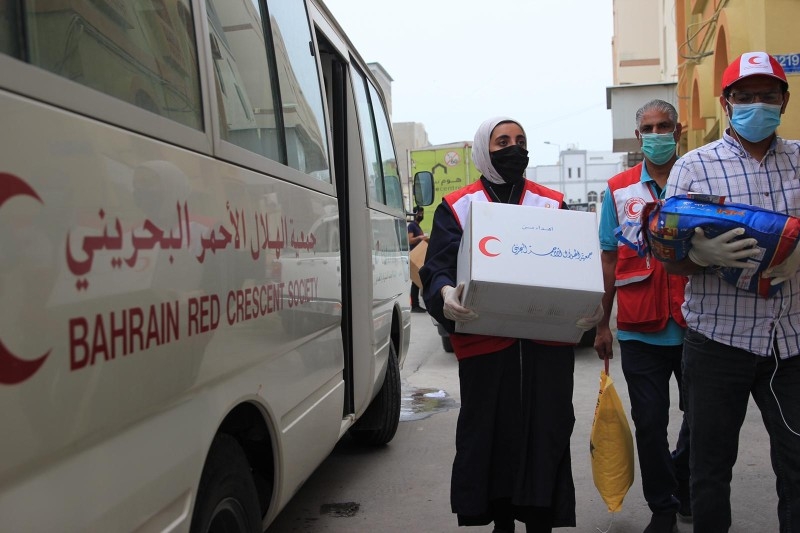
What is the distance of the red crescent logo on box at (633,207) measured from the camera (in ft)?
12.6

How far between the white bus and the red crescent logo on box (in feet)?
4.61

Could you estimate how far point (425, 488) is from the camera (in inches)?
195

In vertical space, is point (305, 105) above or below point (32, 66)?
above

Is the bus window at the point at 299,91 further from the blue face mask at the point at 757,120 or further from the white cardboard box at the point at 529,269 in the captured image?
the blue face mask at the point at 757,120

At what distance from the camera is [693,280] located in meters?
3.17

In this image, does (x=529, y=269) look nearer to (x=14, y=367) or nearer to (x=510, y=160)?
(x=510, y=160)

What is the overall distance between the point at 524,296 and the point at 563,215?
388 millimetres

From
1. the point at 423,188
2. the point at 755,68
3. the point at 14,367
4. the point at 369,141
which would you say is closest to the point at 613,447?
the point at 755,68

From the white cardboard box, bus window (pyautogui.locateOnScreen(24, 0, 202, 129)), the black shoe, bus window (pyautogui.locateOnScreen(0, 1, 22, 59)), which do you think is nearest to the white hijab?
the white cardboard box

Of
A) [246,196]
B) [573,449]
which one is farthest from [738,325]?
[573,449]

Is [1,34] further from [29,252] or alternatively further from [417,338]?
[417,338]

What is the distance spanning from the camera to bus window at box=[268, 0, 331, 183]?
3412 mm

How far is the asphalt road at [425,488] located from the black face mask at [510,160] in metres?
1.89

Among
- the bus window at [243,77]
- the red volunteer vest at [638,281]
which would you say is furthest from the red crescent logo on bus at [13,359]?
the red volunteer vest at [638,281]
